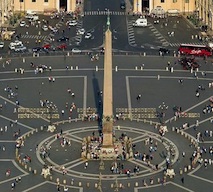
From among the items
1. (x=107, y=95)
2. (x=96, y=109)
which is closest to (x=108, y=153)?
(x=107, y=95)

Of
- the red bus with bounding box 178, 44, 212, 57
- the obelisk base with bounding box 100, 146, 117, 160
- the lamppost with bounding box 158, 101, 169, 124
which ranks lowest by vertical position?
the obelisk base with bounding box 100, 146, 117, 160

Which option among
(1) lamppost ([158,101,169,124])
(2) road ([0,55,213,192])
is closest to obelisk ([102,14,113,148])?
(2) road ([0,55,213,192])

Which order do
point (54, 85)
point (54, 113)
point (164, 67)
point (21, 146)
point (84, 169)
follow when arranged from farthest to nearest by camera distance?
1. point (164, 67)
2. point (54, 85)
3. point (54, 113)
4. point (21, 146)
5. point (84, 169)

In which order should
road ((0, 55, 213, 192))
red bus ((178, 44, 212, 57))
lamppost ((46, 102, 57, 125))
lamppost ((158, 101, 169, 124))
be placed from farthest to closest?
red bus ((178, 44, 212, 57)), lamppost ((46, 102, 57, 125)), lamppost ((158, 101, 169, 124)), road ((0, 55, 213, 192))

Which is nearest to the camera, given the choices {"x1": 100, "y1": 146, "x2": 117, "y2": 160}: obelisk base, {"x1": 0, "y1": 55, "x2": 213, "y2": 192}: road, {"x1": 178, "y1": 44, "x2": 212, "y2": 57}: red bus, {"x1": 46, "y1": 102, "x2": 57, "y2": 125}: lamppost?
{"x1": 0, "y1": 55, "x2": 213, "y2": 192}: road

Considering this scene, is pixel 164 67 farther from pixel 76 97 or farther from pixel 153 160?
pixel 153 160

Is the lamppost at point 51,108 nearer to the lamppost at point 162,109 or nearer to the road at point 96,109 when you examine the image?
the road at point 96,109

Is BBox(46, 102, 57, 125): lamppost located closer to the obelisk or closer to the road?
the road

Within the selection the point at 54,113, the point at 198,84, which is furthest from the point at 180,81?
the point at 54,113
